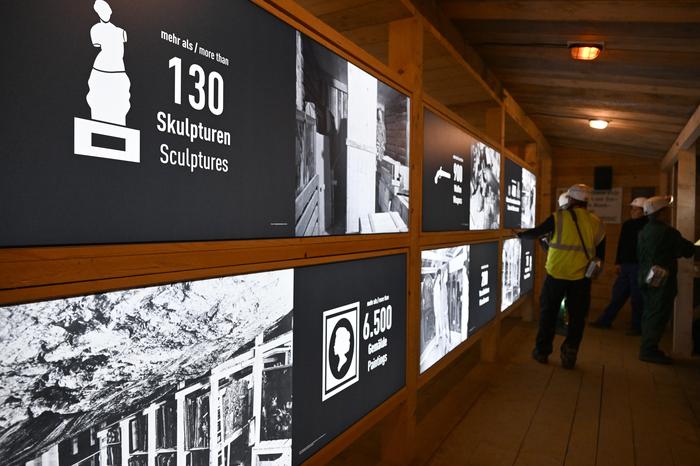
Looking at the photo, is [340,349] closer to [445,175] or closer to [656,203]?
[445,175]

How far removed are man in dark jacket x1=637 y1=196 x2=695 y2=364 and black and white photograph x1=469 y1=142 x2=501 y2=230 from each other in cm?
144

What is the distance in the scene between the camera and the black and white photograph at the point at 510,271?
513cm

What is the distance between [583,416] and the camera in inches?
141

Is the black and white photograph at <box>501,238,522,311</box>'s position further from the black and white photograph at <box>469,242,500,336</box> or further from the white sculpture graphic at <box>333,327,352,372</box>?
the white sculpture graphic at <box>333,327,352,372</box>

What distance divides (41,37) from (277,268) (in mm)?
953

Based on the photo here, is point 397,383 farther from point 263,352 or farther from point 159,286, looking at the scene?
point 159,286

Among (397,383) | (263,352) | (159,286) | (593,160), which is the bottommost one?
(397,383)

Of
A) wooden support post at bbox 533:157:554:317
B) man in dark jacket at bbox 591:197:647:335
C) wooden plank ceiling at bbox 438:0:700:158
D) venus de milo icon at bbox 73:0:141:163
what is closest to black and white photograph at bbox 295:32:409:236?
venus de milo icon at bbox 73:0:141:163

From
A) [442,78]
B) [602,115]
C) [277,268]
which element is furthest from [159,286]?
[602,115]

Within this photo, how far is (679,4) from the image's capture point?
2.73m

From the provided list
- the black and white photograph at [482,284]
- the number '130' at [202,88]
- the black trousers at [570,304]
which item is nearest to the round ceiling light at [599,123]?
the black trousers at [570,304]

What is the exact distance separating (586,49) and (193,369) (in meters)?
3.26

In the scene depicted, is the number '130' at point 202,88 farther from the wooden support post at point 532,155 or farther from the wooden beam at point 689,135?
the wooden support post at point 532,155

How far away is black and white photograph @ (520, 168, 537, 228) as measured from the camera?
20.4 feet
